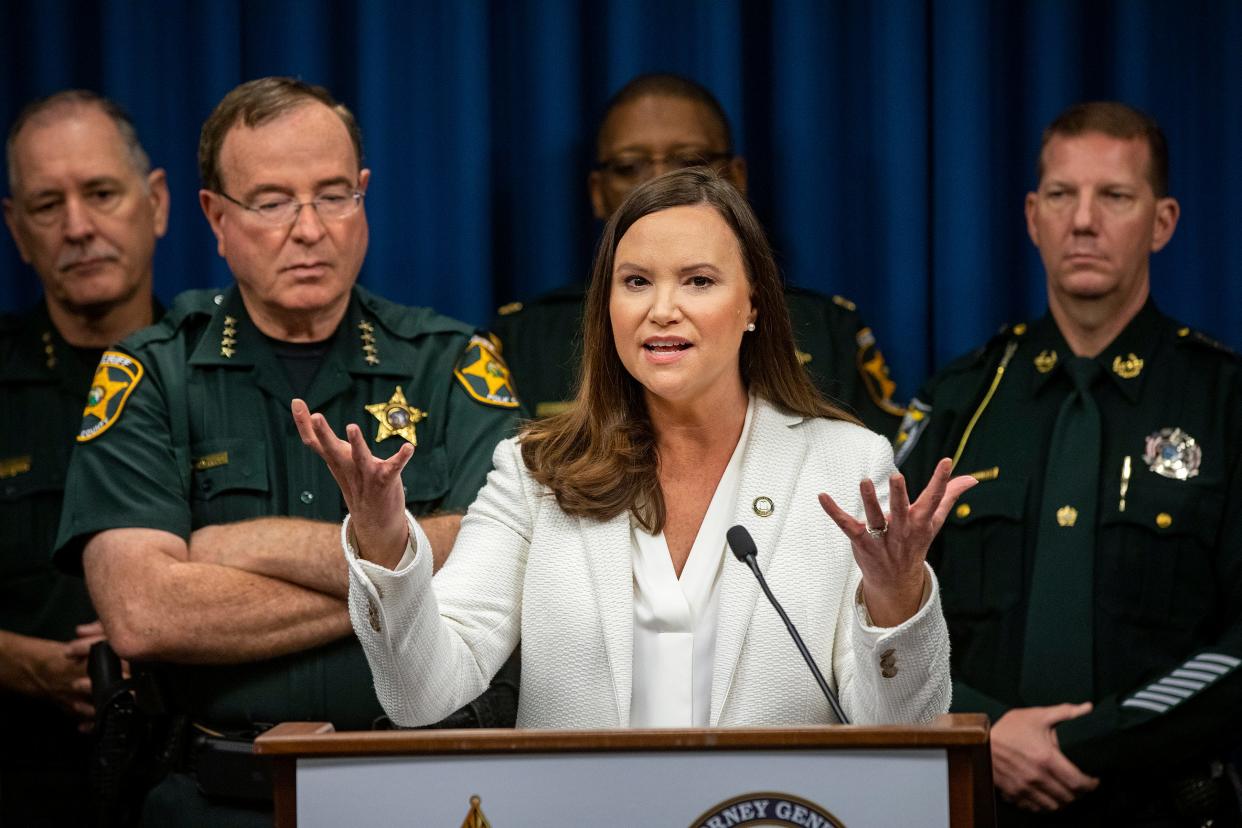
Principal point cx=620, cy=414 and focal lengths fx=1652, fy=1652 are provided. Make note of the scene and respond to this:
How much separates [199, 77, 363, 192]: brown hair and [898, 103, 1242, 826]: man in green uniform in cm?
146

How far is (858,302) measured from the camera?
4266mm

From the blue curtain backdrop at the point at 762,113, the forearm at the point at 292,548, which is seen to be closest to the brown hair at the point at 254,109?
the forearm at the point at 292,548

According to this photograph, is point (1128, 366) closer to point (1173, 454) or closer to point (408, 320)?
point (1173, 454)

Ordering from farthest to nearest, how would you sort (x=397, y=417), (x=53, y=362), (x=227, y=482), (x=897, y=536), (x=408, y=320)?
(x=53, y=362), (x=408, y=320), (x=397, y=417), (x=227, y=482), (x=897, y=536)

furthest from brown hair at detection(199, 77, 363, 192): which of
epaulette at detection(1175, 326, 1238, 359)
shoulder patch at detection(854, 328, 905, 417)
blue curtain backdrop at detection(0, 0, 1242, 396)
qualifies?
epaulette at detection(1175, 326, 1238, 359)

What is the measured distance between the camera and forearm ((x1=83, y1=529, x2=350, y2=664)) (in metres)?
2.82

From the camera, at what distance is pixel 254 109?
3.21 m

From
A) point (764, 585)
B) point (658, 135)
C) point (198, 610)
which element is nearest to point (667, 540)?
point (764, 585)

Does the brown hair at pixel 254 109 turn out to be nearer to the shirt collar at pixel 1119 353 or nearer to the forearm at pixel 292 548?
the forearm at pixel 292 548

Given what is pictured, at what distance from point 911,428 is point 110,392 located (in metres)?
1.72

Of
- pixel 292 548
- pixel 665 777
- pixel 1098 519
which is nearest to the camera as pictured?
pixel 665 777

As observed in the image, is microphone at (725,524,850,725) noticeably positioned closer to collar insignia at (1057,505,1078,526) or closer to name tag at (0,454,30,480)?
collar insignia at (1057,505,1078,526)

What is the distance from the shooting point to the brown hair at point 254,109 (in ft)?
10.5

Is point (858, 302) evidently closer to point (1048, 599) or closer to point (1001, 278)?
point (1001, 278)
